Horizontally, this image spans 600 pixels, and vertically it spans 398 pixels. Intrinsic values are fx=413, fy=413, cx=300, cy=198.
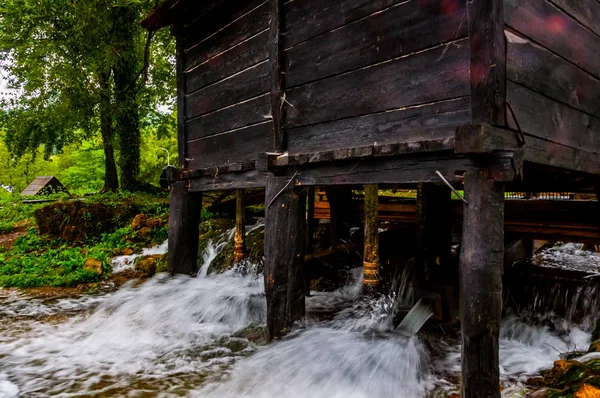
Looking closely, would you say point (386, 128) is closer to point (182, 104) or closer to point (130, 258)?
point (182, 104)

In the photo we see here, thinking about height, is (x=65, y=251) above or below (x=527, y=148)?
below

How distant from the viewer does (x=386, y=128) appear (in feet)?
11.9

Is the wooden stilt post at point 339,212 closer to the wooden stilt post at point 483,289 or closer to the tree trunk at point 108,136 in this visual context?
the wooden stilt post at point 483,289

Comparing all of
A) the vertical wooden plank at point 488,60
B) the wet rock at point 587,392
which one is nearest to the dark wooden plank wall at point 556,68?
the vertical wooden plank at point 488,60

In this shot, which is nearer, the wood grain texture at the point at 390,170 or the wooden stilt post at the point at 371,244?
the wood grain texture at the point at 390,170

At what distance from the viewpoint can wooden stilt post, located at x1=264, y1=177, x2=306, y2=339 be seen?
4770 millimetres

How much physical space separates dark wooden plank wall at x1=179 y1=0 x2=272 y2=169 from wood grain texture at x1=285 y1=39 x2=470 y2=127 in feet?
2.95

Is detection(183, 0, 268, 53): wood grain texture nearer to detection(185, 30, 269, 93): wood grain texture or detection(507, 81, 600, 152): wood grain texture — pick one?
detection(185, 30, 269, 93): wood grain texture

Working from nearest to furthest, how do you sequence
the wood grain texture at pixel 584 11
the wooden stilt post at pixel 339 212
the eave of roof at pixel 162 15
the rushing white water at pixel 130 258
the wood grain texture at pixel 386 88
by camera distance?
the wood grain texture at pixel 386 88 → the wood grain texture at pixel 584 11 → the eave of roof at pixel 162 15 → the wooden stilt post at pixel 339 212 → the rushing white water at pixel 130 258

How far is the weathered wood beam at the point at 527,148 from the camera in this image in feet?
9.04

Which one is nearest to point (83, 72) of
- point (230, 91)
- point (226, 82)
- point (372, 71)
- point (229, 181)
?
point (226, 82)

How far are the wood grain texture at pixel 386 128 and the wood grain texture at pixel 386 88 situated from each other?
2.5 inches

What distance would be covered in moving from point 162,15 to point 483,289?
623 cm

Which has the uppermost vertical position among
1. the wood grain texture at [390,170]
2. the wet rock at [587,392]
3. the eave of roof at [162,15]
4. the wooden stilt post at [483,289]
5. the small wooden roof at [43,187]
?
the eave of roof at [162,15]
